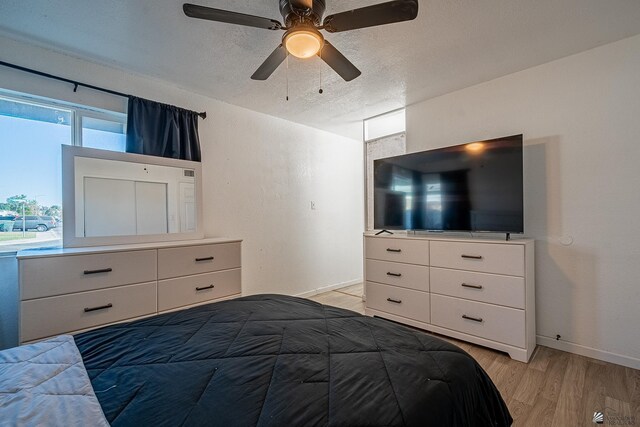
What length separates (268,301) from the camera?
1677 mm

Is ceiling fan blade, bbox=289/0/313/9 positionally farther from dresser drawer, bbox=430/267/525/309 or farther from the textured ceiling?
dresser drawer, bbox=430/267/525/309

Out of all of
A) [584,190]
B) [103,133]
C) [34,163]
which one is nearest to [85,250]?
[34,163]

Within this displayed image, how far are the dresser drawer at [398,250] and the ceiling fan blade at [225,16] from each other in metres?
2.15

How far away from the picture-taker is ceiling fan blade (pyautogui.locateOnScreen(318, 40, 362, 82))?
164 centimetres

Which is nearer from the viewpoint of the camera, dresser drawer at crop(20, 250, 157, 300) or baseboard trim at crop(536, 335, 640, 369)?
dresser drawer at crop(20, 250, 157, 300)

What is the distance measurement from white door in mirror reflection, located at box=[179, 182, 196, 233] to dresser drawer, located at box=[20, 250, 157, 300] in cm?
61

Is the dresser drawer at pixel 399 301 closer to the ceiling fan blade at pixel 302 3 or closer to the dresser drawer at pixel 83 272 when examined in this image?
the dresser drawer at pixel 83 272

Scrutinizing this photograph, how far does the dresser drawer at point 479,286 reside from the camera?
7.19 ft

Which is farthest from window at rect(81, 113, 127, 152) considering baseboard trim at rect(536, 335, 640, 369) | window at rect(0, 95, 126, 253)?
baseboard trim at rect(536, 335, 640, 369)

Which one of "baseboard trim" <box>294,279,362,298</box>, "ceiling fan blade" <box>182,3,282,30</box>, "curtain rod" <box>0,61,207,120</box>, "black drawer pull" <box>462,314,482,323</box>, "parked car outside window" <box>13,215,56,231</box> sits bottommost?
"baseboard trim" <box>294,279,362,298</box>

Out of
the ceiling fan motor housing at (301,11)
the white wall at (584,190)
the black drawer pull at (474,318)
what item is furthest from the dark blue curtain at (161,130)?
the white wall at (584,190)

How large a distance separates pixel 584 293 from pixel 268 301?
2549 mm

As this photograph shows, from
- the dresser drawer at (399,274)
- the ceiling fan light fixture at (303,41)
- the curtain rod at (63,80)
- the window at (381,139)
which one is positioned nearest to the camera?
the ceiling fan light fixture at (303,41)

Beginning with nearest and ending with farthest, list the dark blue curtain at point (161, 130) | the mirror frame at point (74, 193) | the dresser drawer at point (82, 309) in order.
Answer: the dresser drawer at point (82, 309), the mirror frame at point (74, 193), the dark blue curtain at point (161, 130)
